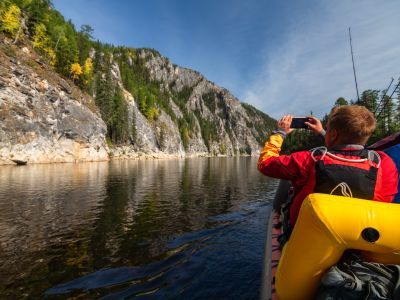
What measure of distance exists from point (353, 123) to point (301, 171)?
0.80 meters

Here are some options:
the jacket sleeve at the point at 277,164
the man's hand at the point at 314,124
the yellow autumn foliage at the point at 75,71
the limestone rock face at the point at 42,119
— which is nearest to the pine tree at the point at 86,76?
the yellow autumn foliage at the point at 75,71

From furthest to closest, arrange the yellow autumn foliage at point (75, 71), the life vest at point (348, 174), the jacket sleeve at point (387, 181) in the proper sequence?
the yellow autumn foliage at point (75, 71) < the jacket sleeve at point (387, 181) < the life vest at point (348, 174)

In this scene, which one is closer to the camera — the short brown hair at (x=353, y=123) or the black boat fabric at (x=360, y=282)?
the black boat fabric at (x=360, y=282)

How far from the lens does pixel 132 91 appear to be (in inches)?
4328

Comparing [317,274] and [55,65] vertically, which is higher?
[55,65]

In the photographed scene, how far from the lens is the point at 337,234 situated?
278 centimetres

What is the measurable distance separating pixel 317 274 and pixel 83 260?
7.32 meters

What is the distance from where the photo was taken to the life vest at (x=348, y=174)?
3.23 m

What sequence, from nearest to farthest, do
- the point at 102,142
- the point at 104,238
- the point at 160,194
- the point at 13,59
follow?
the point at 104,238 < the point at 160,194 < the point at 13,59 < the point at 102,142

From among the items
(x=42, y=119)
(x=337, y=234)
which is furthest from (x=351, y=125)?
(x=42, y=119)

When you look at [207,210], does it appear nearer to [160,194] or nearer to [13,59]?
[160,194]

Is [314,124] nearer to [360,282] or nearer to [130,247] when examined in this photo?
[360,282]

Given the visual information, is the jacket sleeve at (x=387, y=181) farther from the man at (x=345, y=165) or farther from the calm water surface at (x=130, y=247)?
the calm water surface at (x=130, y=247)

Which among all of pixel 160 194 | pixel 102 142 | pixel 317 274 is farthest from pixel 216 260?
pixel 102 142
